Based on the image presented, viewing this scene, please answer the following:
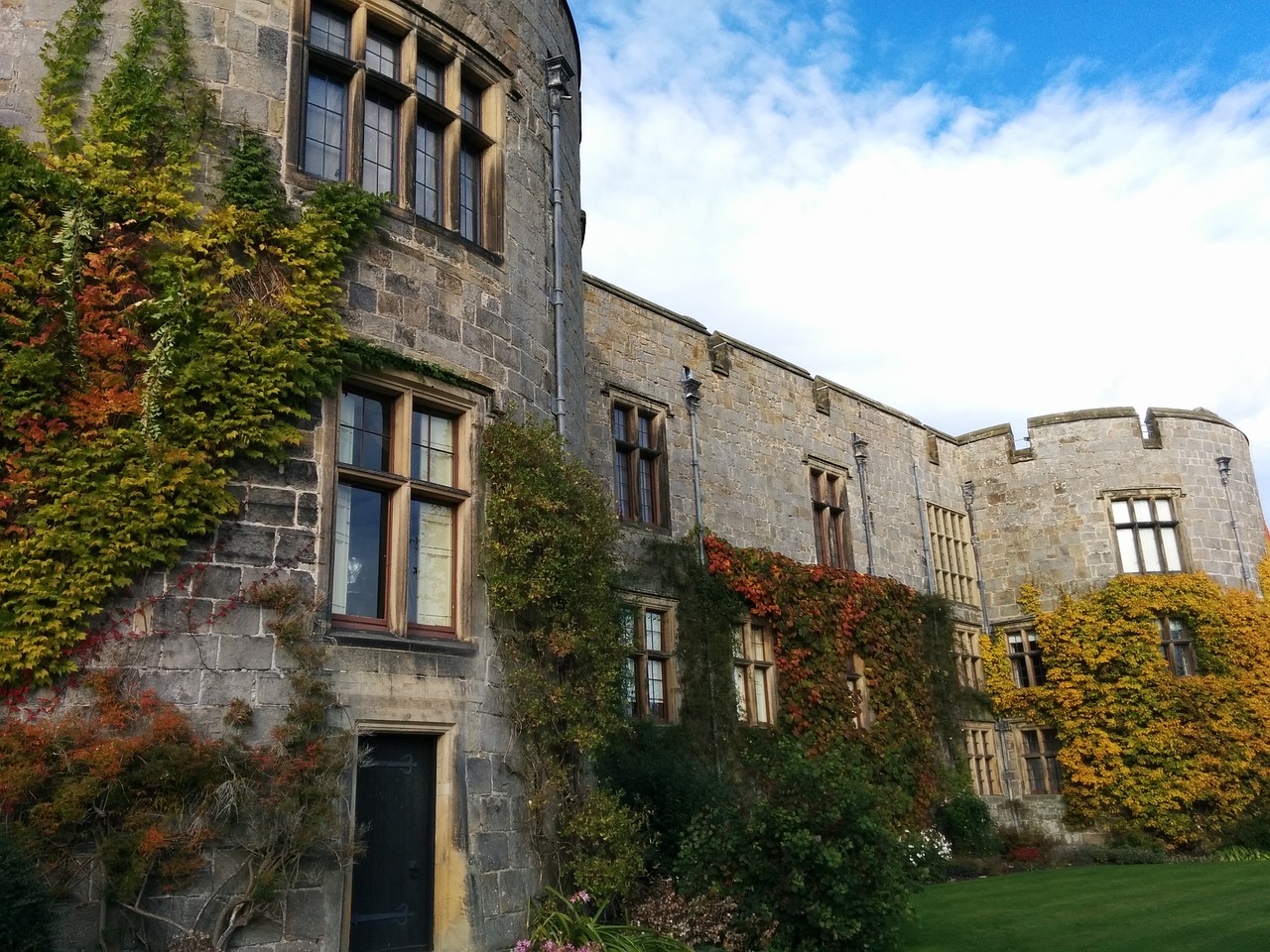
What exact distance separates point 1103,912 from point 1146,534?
12689 millimetres

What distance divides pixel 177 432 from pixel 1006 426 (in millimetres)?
20205

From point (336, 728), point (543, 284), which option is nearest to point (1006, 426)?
point (543, 284)

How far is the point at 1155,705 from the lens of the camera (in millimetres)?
20156

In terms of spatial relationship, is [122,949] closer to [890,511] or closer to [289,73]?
[289,73]

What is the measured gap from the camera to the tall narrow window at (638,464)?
15.5m

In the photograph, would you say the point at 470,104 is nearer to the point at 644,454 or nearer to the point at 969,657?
the point at 644,454

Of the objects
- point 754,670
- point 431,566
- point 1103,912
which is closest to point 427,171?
point 431,566

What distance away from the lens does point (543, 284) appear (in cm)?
1027

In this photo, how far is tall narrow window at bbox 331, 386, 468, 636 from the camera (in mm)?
7957

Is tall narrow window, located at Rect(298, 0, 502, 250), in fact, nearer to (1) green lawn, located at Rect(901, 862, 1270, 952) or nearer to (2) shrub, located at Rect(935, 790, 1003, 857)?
(1) green lawn, located at Rect(901, 862, 1270, 952)

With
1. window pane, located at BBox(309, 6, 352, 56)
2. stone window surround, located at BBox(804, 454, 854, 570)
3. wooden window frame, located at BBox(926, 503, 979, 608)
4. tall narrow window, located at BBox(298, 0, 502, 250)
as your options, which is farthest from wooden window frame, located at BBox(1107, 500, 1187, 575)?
window pane, located at BBox(309, 6, 352, 56)

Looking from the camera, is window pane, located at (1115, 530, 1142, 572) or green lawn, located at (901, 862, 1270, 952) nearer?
green lawn, located at (901, 862, 1270, 952)

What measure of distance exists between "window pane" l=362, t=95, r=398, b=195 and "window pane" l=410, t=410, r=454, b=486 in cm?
192

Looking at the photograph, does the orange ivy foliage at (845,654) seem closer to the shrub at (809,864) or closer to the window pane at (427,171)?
the shrub at (809,864)
